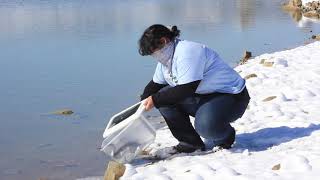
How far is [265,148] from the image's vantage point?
205 inches

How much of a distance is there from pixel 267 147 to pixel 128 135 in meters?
1.25

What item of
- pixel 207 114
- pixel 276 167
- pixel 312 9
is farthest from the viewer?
pixel 312 9

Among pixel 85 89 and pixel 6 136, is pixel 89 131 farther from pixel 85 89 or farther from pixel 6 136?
pixel 85 89

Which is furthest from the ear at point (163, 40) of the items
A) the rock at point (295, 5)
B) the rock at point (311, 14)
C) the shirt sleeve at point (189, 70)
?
the rock at point (295, 5)

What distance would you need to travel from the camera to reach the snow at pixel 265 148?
4.41 meters

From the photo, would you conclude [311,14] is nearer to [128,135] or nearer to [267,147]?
[267,147]

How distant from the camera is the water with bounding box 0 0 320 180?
269 inches

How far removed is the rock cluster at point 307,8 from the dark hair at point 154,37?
2728 centimetres

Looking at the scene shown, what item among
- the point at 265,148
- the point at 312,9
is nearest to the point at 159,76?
the point at 265,148

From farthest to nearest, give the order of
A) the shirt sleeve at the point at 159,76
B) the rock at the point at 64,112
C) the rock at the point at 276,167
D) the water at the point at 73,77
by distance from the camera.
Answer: the rock at the point at 64,112 → the water at the point at 73,77 → the shirt sleeve at the point at 159,76 → the rock at the point at 276,167

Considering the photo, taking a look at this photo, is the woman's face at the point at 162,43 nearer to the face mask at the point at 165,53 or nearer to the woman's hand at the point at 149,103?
the face mask at the point at 165,53

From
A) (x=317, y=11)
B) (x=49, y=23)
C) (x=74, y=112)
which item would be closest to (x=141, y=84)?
(x=74, y=112)

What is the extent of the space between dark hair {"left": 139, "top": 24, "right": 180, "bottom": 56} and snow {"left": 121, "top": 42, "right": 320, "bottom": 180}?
1.03 m

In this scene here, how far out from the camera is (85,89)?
10.9 meters
